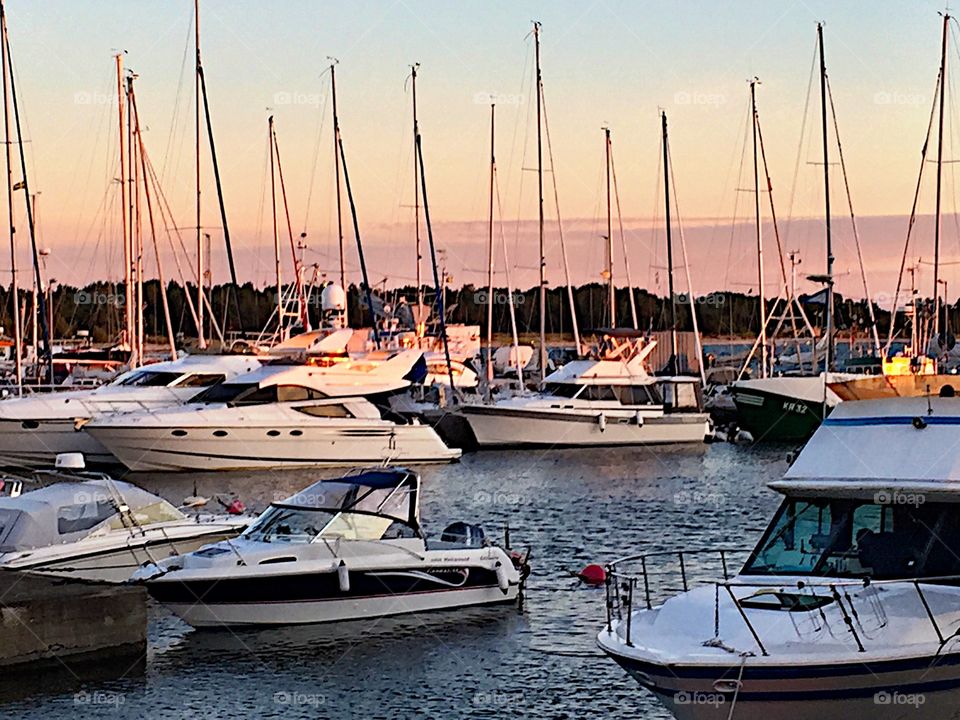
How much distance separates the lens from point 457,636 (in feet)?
69.8

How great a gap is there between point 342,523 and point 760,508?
56.9 feet

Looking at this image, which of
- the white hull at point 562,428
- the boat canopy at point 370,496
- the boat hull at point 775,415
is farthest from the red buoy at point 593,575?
the boat hull at point 775,415

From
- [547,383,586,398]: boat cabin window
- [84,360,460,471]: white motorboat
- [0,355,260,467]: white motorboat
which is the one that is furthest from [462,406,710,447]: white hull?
[0,355,260,467]: white motorboat

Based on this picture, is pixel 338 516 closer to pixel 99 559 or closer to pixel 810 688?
pixel 99 559

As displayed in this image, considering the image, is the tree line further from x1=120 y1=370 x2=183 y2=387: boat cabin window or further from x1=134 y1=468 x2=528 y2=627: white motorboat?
x1=134 y1=468 x2=528 y2=627: white motorboat

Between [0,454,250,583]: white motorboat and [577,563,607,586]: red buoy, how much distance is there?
5529mm

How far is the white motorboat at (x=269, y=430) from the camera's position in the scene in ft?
140

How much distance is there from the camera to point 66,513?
2297 centimetres

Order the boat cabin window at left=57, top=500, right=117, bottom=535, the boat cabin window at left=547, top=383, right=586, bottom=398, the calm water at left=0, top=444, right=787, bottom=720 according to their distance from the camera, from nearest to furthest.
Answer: the calm water at left=0, top=444, right=787, bottom=720 → the boat cabin window at left=57, top=500, right=117, bottom=535 → the boat cabin window at left=547, top=383, right=586, bottom=398

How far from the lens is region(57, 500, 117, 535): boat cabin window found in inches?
902

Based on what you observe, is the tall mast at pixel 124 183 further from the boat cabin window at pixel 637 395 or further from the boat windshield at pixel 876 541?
the boat windshield at pixel 876 541

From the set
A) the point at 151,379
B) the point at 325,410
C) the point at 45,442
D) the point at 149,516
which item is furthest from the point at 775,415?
the point at 149,516

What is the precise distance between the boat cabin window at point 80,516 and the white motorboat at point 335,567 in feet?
7.29

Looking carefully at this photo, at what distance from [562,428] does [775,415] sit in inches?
341
